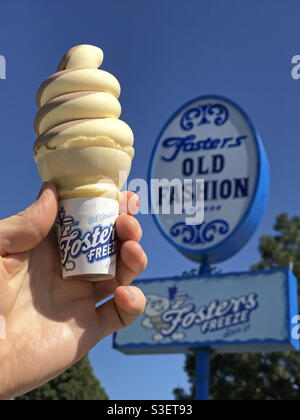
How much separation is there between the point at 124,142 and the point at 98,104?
0.26 metres

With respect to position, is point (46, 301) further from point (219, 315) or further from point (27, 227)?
point (219, 315)

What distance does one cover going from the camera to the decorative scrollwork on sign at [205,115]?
1558 cm

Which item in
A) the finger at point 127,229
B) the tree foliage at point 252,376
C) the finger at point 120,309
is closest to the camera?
the finger at point 120,309

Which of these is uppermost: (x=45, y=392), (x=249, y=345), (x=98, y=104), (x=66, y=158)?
(x=98, y=104)

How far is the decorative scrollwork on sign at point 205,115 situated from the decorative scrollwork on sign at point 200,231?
279 cm

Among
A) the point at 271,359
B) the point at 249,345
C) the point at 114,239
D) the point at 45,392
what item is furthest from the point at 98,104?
the point at 45,392

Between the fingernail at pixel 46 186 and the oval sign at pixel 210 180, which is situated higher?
the oval sign at pixel 210 180

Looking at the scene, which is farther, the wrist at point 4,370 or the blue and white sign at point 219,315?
the blue and white sign at point 219,315

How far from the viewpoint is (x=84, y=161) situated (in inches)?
128

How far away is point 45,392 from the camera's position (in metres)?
23.0

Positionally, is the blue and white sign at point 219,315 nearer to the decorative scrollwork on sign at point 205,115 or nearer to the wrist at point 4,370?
the decorative scrollwork on sign at point 205,115

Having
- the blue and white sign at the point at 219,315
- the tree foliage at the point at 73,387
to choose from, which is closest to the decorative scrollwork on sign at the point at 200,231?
the blue and white sign at the point at 219,315
